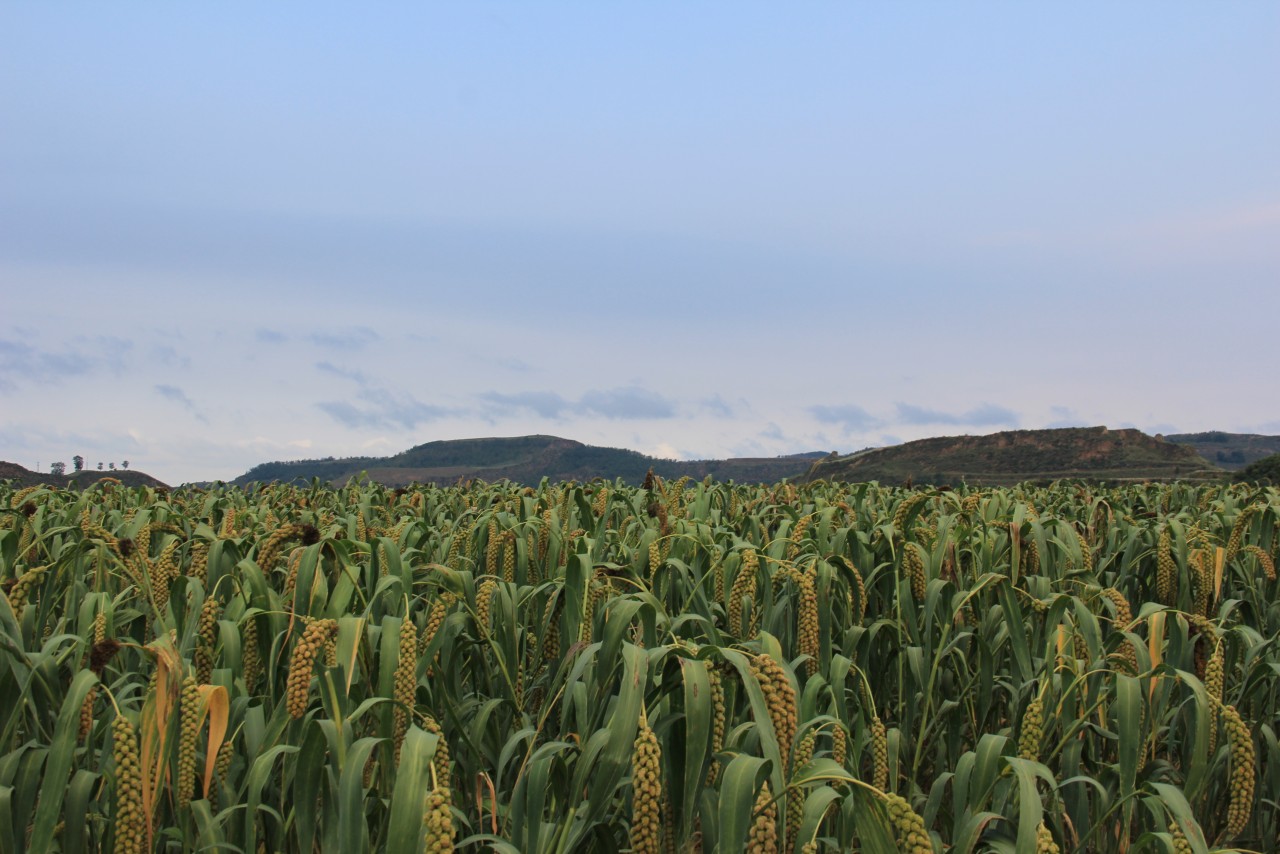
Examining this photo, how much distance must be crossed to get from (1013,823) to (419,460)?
451ft

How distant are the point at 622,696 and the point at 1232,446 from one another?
158 m

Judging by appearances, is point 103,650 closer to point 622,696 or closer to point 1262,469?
point 622,696

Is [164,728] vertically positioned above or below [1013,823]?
above

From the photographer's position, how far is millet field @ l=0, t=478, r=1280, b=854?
2535 mm

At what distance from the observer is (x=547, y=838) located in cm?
279

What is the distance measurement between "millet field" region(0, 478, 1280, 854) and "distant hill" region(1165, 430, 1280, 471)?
135895mm

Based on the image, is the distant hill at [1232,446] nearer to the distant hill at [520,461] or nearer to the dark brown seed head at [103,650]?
the distant hill at [520,461]

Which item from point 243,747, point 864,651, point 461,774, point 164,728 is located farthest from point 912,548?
point 164,728

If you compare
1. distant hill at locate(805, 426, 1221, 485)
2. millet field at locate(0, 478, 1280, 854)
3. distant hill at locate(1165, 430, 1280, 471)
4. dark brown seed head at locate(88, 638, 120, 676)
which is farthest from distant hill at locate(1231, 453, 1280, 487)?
distant hill at locate(1165, 430, 1280, 471)

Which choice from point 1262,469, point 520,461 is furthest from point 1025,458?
point 520,461

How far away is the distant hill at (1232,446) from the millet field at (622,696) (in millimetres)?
135895

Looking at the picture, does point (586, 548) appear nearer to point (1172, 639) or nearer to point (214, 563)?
point (214, 563)

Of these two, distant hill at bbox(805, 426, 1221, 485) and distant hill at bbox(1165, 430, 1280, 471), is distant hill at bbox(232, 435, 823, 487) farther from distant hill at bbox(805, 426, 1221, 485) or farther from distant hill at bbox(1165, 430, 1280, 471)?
distant hill at bbox(1165, 430, 1280, 471)

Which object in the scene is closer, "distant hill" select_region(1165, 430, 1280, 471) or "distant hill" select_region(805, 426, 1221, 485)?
"distant hill" select_region(805, 426, 1221, 485)
